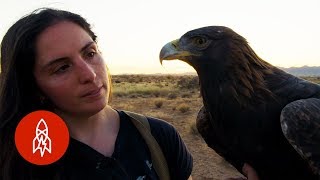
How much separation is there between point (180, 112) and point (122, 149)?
19989 mm

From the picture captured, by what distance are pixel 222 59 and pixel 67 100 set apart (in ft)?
5.38

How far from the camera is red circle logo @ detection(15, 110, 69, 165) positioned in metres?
2.55

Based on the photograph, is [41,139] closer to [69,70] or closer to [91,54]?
[69,70]

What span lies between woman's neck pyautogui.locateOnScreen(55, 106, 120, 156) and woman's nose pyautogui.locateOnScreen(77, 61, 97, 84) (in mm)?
340

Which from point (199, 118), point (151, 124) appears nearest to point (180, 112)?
point (199, 118)

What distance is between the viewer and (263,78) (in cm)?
374

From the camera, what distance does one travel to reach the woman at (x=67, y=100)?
8.05 ft

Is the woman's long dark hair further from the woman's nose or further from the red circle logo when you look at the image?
the woman's nose

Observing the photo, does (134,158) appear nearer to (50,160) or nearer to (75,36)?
(50,160)

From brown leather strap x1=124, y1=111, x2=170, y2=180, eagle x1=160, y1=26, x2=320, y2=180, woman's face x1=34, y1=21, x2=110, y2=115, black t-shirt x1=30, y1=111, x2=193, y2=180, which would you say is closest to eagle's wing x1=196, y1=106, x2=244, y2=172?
eagle x1=160, y1=26, x2=320, y2=180

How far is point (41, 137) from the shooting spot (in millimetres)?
2639

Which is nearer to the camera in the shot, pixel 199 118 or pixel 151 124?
pixel 151 124

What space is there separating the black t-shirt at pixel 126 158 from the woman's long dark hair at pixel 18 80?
32cm

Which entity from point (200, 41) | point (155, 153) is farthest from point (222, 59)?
point (155, 153)
